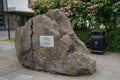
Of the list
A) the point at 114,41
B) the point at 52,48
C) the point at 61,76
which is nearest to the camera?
the point at 61,76

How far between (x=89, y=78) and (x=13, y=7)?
21.6m

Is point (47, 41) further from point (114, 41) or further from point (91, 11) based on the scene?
point (114, 41)

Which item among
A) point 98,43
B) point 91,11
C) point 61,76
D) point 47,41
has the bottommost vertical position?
point 61,76

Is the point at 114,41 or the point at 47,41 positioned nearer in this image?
the point at 47,41

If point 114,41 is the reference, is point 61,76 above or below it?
below

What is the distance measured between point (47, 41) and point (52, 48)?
27cm

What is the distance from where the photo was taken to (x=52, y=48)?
533cm

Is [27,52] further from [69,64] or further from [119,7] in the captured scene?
[119,7]

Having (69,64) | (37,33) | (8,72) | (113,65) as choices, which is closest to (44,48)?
(37,33)

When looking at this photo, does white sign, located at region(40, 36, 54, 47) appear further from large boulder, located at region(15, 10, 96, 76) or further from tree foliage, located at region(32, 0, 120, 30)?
tree foliage, located at region(32, 0, 120, 30)

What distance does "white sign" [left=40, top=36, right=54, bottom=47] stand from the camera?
5.35m

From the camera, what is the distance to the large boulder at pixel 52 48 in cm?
514

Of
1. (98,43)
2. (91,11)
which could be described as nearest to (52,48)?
(98,43)

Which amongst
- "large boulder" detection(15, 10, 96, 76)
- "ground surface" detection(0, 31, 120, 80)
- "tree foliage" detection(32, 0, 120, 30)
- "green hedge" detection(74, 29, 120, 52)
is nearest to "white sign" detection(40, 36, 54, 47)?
"large boulder" detection(15, 10, 96, 76)
